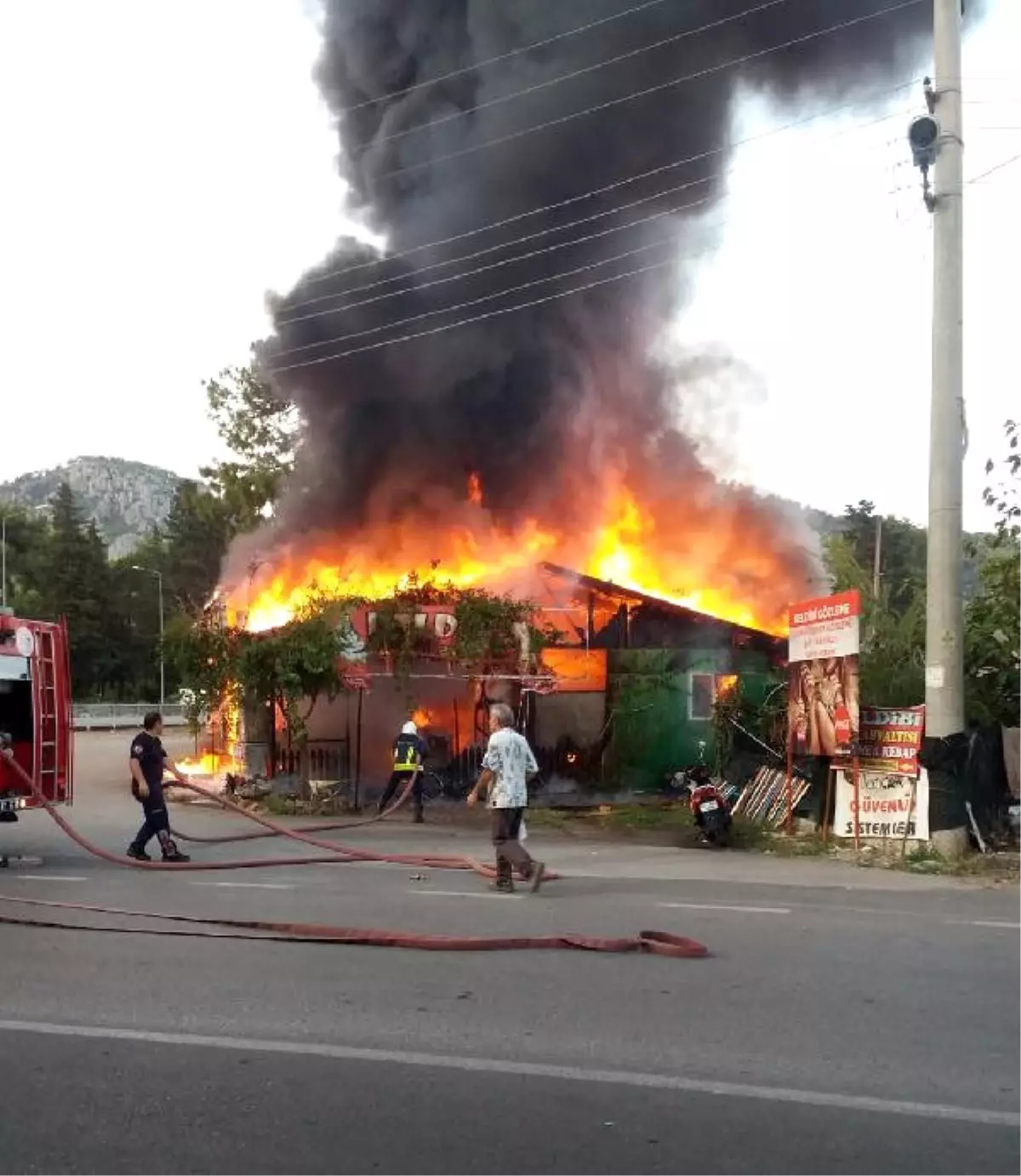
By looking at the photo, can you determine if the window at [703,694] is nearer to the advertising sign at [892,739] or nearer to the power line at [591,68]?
the advertising sign at [892,739]

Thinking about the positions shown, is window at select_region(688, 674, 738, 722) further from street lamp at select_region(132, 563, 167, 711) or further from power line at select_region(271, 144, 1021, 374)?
street lamp at select_region(132, 563, 167, 711)

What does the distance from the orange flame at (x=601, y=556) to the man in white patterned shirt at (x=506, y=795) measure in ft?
35.7

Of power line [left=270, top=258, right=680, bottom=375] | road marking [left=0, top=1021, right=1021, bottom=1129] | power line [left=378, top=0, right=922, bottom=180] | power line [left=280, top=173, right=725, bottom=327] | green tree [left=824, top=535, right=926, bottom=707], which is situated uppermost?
power line [left=378, top=0, right=922, bottom=180]

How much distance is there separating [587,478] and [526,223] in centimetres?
511

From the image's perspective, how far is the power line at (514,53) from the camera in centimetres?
2242

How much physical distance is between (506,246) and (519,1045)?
20.3 m

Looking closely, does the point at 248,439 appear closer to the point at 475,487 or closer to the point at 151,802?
the point at 475,487

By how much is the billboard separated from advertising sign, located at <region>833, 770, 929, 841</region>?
0.38 meters

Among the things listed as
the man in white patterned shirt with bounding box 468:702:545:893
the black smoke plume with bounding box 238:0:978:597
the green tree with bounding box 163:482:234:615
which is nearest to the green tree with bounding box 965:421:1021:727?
A: the man in white patterned shirt with bounding box 468:702:545:893

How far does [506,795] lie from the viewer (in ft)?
29.8

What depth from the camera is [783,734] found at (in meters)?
14.4

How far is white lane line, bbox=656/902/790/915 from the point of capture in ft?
27.6

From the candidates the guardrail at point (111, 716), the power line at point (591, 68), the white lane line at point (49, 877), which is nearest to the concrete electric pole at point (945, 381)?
the white lane line at point (49, 877)

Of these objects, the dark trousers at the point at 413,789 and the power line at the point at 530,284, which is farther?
the power line at the point at 530,284
